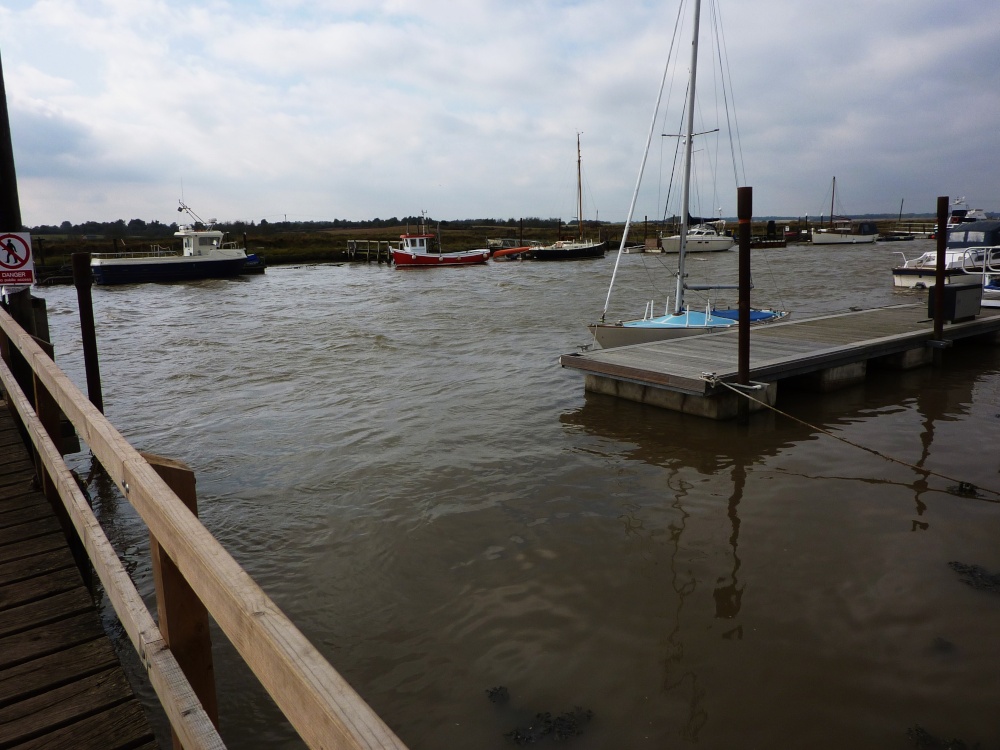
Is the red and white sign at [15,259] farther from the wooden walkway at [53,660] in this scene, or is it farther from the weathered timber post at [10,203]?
the wooden walkway at [53,660]

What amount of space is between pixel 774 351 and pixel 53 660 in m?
11.9

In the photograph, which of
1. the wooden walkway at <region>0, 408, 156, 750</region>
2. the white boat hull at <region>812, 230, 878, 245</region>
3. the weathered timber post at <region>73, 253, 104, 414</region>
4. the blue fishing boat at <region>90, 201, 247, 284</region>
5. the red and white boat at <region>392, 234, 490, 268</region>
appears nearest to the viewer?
the wooden walkway at <region>0, 408, 156, 750</region>

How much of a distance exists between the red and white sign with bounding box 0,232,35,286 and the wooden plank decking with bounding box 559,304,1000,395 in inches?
316

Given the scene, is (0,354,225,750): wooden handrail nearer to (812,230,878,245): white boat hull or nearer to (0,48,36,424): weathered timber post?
(0,48,36,424): weathered timber post

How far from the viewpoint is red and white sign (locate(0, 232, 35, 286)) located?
7798 millimetres

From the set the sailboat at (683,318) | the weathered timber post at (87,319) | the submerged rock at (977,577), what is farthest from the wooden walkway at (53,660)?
the sailboat at (683,318)

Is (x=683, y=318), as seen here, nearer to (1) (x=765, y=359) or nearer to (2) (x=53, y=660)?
(1) (x=765, y=359)

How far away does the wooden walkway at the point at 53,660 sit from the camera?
2678 millimetres

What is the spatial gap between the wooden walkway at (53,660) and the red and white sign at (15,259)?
444 cm

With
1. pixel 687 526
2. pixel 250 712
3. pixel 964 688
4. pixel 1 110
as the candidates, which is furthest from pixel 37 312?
pixel 964 688

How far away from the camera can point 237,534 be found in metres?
7.75

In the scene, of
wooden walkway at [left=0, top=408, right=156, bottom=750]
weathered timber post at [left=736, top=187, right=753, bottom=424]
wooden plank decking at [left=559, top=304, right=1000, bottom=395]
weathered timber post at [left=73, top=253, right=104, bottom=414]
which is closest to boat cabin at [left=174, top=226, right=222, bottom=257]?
weathered timber post at [left=73, top=253, right=104, bottom=414]

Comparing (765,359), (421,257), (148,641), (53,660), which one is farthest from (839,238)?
(148,641)

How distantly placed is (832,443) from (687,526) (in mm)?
3786
